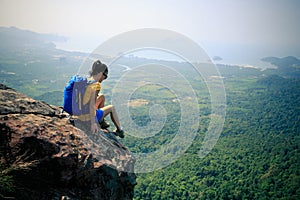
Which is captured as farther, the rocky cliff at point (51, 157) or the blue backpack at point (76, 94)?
the blue backpack at point (76, 94)

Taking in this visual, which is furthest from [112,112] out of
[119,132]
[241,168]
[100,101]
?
[241,168]

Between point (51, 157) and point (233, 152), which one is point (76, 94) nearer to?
point (51, 157)

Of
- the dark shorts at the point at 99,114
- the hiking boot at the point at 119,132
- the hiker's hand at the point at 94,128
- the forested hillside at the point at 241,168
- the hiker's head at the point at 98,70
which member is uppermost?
the hiker's head at the point at 98,70

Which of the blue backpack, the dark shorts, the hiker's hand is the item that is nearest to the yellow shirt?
the blue backpack

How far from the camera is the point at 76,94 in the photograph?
3973 mm

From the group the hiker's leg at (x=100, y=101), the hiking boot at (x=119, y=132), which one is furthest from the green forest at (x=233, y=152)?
the hiker's leg at (x=100, y=101)

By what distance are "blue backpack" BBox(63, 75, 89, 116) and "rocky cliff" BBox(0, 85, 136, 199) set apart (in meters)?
0.35

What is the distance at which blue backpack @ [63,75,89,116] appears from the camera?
153 inches

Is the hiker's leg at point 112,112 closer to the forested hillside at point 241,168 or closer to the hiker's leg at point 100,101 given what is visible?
the hiker's leg at point 100,101

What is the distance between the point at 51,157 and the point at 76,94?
3.75 ft

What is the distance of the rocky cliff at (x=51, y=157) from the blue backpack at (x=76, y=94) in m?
0.35

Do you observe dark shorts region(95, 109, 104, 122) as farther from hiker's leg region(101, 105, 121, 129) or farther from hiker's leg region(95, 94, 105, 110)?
hiker's leg region(95, 94, 105, 110)

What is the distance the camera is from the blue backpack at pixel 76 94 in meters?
3.90

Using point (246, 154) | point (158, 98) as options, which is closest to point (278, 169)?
point (246, 154)
